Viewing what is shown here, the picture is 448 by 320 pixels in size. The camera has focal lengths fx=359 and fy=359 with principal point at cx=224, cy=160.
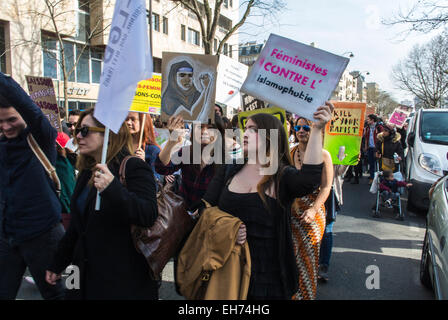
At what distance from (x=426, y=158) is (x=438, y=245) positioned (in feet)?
15.2

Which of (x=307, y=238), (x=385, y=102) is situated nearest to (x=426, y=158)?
(x=307, y=238)

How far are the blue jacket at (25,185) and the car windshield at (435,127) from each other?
7.19 meters

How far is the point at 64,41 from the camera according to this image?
21.3 meters

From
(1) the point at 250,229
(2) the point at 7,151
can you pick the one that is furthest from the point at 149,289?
(2) the point at 7,151

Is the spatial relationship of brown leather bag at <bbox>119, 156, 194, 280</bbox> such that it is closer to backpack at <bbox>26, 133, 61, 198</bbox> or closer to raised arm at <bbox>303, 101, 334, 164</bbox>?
raised arm at <bbox>303, 101, 334, 164</bbox>

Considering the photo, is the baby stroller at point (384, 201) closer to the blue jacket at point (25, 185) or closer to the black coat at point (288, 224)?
the black coat at point (288, 224)

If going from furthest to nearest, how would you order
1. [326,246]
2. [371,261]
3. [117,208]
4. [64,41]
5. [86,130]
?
1. [64,41]
2. [371,261]
3. [326,246]
4. [86,130]
5. [117,208]

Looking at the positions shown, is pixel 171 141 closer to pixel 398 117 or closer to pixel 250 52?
pixel 398 117

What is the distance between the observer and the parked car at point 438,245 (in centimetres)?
251

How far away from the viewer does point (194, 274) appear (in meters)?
2.04

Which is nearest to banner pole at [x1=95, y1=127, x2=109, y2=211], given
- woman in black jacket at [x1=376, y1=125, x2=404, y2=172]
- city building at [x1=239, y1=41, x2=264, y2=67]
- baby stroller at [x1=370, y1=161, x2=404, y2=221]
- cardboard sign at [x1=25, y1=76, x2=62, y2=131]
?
cardboard sign at [x1=25, y1=76, x2=62, y2=131]

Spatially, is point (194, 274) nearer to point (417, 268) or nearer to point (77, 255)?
point (77, 255)

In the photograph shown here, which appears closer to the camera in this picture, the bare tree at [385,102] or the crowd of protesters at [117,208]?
the crowd of protesters at [117,208]

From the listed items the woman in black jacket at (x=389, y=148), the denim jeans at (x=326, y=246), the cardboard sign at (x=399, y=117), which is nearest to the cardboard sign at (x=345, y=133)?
the denim jeans at (x=326, y=246)
